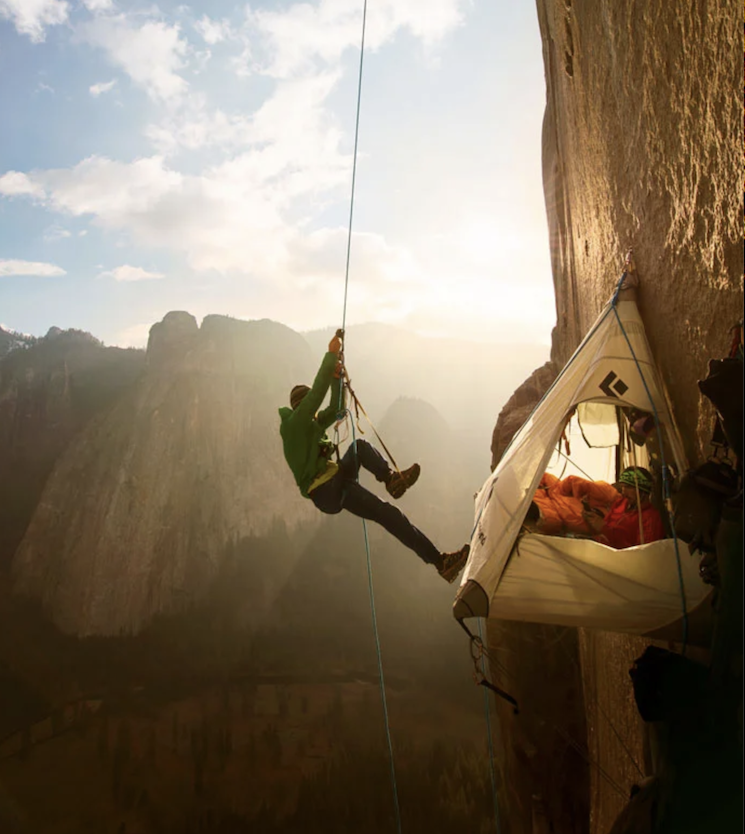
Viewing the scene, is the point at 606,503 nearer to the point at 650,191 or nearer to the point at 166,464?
the point at 650,191

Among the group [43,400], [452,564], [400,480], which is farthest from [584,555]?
[43,400]

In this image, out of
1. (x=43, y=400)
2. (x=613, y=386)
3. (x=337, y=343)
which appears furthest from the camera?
(x=43, y=400)

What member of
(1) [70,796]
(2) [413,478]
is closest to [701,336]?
(2) [413,478]

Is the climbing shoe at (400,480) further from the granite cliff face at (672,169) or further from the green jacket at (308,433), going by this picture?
the granite cliff face at (672,169)

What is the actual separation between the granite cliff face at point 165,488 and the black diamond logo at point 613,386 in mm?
22528

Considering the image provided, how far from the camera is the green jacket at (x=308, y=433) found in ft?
15.3

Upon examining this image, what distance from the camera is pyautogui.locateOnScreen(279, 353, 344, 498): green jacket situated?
15.3 ft

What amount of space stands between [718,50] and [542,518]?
2.50 metres

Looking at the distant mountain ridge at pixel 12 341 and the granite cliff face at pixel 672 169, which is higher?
the distant mountain ridge at pixel 12 341

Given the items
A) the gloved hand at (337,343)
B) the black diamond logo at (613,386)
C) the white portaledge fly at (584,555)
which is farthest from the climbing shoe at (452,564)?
the gloved hand at (337,343)

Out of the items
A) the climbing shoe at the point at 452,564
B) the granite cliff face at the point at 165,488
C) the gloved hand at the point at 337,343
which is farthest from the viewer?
the granite cliff face at the point at 165,488

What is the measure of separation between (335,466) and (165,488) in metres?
21.3

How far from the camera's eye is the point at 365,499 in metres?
4.71

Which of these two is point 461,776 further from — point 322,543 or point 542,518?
point 542,518
